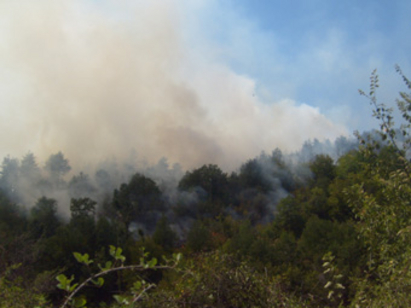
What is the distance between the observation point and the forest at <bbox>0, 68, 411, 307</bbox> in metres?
3.88

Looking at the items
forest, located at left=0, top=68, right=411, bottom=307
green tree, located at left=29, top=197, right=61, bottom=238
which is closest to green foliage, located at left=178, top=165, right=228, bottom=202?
forest, located at left=0, top=68, right=411, bottom=307

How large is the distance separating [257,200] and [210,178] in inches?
435

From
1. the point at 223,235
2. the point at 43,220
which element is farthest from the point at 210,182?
the point at 43,220

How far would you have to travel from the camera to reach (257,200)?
7419cm

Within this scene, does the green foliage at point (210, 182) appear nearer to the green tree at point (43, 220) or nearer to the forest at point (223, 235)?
the forest at point (223, 235)

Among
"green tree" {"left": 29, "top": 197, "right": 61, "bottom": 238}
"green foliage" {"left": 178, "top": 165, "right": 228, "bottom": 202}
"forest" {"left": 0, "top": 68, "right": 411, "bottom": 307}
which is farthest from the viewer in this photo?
"green foliage" {"left": 178, "top": 165, "right": 228, "bottom": 202}

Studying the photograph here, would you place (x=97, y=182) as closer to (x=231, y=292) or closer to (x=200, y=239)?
(x=200, y=239)

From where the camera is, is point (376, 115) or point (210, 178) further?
point (210, 178)

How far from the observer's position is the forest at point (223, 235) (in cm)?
388

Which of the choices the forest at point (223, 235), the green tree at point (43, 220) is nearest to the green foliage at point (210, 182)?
the forest at point (223, 235)

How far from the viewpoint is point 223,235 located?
5344 cm

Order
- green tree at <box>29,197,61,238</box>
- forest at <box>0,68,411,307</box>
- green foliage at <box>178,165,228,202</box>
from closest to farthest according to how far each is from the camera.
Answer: forest at <box>0,68,411,307</box>
green tree at <box>29,197,61,238</box>
green foliage at <box>178,165,228,202</box>

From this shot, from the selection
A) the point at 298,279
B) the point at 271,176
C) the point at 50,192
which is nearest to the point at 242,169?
the point at 271,176

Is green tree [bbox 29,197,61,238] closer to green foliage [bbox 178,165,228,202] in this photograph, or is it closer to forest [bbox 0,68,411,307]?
forest [bbox 0,68,411,307]
